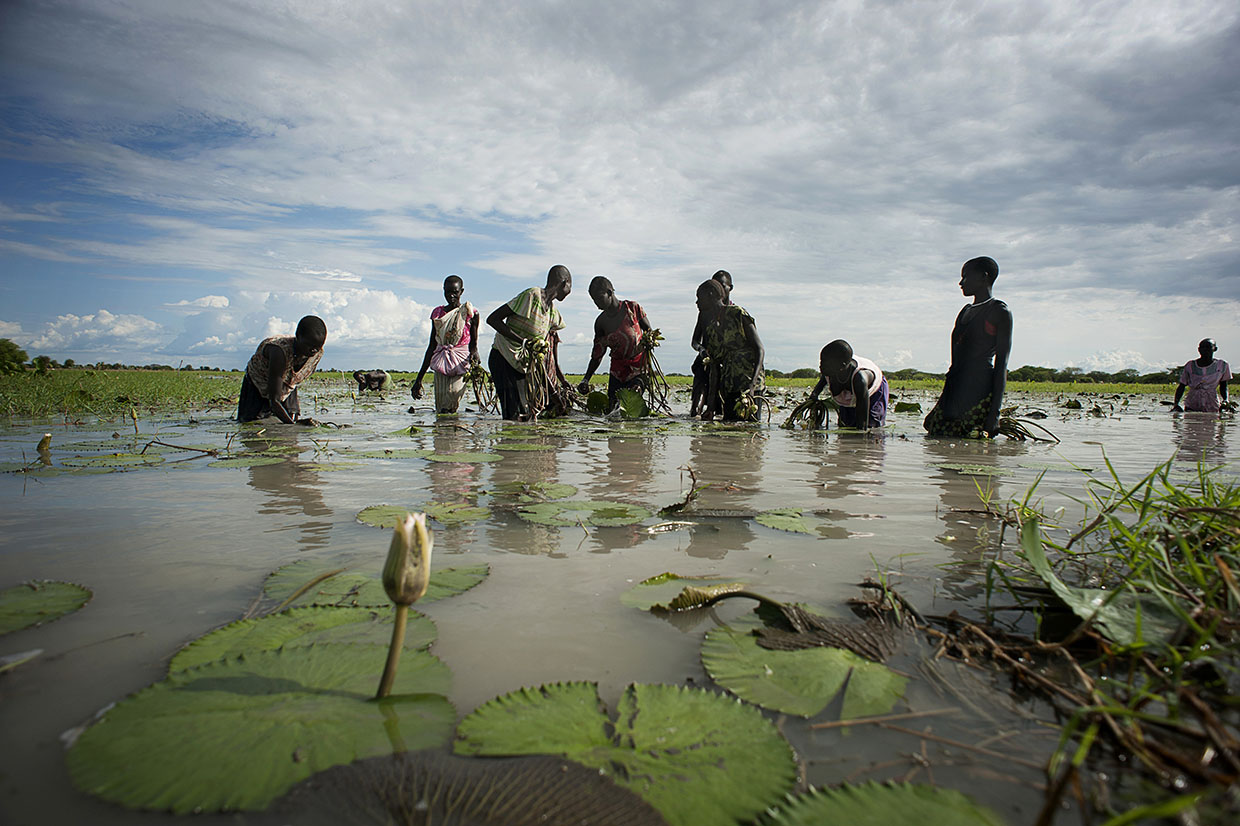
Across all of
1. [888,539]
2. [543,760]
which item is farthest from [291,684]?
[888,539]

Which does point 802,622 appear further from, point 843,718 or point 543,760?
point 543,760

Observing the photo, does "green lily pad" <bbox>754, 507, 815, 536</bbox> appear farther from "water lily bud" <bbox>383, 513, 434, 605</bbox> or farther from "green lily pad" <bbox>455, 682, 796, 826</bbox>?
"water lily bud" <bbox>383, 513, 434, 605</bbox>

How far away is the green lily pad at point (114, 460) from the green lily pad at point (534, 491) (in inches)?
90.2

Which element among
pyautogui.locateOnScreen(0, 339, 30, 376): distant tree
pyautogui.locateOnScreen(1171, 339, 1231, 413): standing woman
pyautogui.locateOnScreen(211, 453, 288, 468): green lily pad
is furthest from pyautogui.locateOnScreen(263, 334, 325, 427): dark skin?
pyautogui.locateOnScreen(1171, 339, 1231, 413): standing woman

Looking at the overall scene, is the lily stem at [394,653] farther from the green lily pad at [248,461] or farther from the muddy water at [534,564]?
the green lily pad at [248,461]

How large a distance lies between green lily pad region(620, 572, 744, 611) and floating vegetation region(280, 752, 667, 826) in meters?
0.61

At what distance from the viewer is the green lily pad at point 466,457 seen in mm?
3930

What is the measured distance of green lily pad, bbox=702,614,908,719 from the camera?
1.04 metres

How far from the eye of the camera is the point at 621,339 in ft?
28.1

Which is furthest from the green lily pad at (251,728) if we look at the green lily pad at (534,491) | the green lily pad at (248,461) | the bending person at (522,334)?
the bending person at (522,334)

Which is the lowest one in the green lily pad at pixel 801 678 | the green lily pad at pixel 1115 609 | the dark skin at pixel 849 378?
the green lily pad at pixel 801 678

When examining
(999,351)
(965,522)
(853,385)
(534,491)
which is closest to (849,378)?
(853,385)

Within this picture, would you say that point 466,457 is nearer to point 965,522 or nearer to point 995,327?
point 965,522

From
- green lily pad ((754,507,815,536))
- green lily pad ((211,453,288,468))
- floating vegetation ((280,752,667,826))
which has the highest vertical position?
green lily pad ((211,453,288,468))
